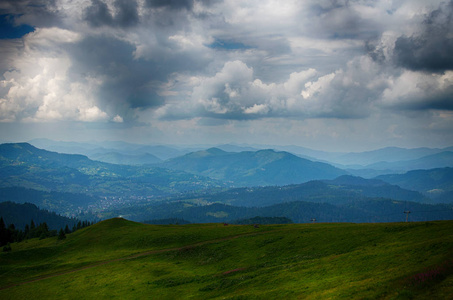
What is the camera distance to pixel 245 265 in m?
63.2

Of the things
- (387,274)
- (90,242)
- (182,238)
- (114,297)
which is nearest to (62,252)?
(90,242)

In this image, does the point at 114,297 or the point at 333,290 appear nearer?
the point at 333,290

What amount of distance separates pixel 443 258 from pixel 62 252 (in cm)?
10802

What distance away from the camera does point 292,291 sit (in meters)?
39.6

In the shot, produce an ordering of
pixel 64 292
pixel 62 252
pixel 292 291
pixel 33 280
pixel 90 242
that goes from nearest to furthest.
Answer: pixel 292 291 → pixel 64 292 → pixel 33 280 → pixel 62 252 → pixel 90 242

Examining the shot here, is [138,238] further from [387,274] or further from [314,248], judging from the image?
[387,274]

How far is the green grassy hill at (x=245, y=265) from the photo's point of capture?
36.0 meters

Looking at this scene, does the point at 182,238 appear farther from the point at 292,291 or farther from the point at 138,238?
the point at 292,291

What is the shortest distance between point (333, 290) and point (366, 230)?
39.1 metres

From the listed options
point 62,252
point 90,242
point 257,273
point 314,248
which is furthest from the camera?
point 90,242

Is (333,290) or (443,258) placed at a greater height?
(443,258)

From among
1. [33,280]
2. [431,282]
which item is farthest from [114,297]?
[431,282]

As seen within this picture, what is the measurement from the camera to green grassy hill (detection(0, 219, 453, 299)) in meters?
36.0

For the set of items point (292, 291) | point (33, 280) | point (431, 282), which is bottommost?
point (33, 280)
